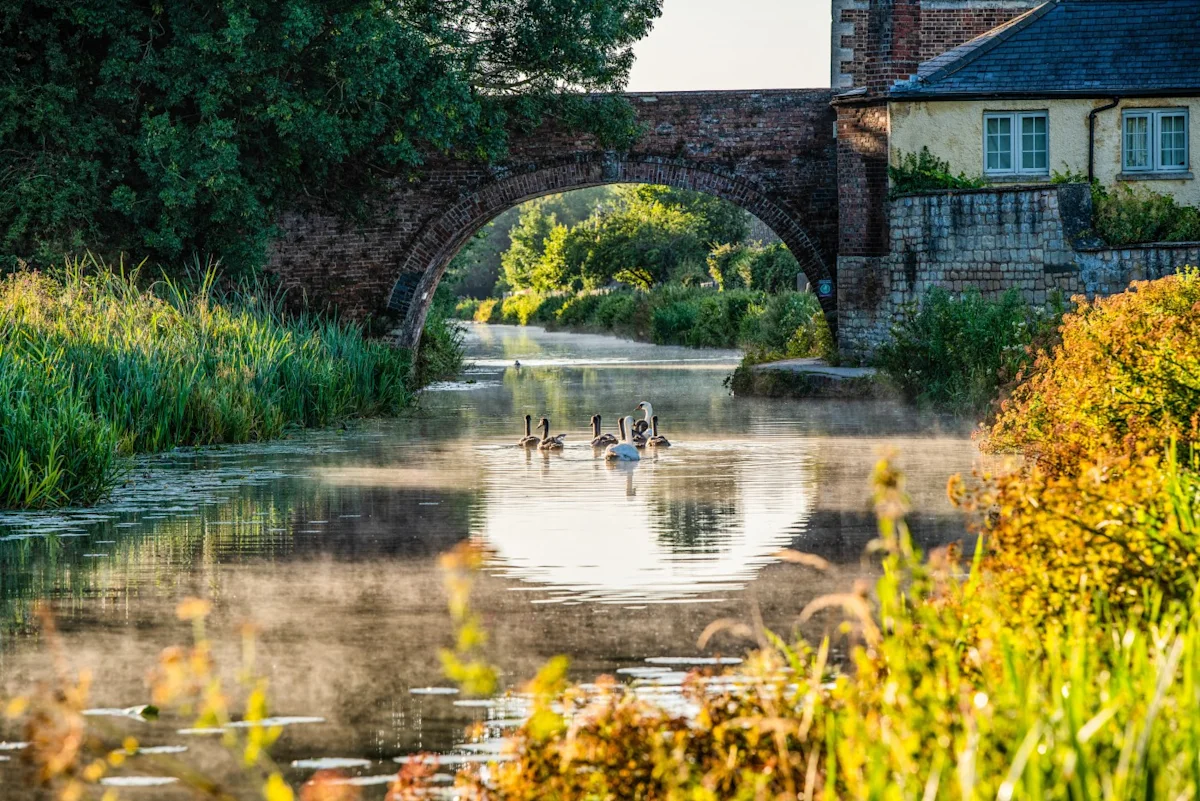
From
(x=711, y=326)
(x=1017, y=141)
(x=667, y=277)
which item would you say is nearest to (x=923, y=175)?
(x=1017, y=141)

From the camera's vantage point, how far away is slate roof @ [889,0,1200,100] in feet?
86.3

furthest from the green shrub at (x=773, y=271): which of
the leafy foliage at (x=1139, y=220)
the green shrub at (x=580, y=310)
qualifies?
the leafy foliage at (x=1139, y=220)

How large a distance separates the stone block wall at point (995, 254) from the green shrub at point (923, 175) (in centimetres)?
65

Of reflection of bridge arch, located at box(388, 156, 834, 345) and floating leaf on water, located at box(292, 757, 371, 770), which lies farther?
reflection of bridge arch, located at box(388, 156, 834, 345)

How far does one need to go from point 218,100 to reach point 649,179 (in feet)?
23.5

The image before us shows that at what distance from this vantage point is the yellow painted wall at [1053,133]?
26.3 m

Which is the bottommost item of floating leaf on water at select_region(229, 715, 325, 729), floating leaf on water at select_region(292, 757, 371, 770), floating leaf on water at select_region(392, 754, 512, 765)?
floating leaf on water at select_region(292, 757, 371, 770)

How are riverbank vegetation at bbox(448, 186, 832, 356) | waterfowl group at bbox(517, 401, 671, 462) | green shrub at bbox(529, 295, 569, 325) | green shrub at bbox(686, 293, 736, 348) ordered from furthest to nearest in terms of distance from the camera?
1. green shrub at bbox(529, 295, 569, 325)
2. green shrub at bbox(686, 293, 736, 348)
3. riverbank vegetation at bbox(448, 186, 832, 356)
4. waterfowl group at bbox(517, 401, 671, 462)

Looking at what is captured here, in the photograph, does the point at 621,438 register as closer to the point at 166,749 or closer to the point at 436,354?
the point at 166,749

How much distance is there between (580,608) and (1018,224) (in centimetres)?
1610

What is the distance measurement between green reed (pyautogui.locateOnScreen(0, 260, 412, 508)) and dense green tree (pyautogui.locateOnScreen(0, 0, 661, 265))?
4.88 ft

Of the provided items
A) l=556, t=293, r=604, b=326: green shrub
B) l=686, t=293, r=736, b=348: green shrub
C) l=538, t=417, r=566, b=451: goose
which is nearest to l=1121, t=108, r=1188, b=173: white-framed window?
l=538, t=417, r=566, b=451: goose

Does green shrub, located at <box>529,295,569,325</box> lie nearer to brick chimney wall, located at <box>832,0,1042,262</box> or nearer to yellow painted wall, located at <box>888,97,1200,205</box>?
brick chimney wall, located at <box>832,0,1042,262</box>

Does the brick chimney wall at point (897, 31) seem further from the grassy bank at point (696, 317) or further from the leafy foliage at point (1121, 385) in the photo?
the leafy foliage at point (1121, 385)
